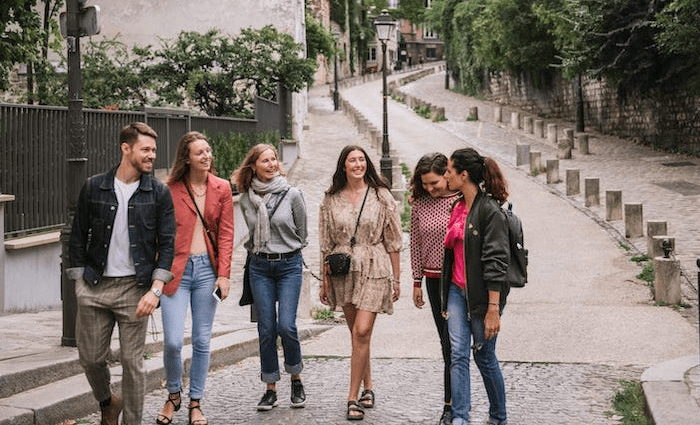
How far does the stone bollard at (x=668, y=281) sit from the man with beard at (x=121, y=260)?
753 centimetres

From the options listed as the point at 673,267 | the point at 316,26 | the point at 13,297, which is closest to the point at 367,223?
the point at 13,297

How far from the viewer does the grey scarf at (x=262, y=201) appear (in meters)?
6.46

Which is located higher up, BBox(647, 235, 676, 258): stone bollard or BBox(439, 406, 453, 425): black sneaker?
BBox(647, 235, 676, 258): stone bollard

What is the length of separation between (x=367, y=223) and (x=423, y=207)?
382 millimetres

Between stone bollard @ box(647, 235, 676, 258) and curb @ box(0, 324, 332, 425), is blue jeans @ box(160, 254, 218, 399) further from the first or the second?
stone bollard @ box(647, 235, 676, 258)

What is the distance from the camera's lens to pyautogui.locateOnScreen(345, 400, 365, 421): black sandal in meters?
6.24

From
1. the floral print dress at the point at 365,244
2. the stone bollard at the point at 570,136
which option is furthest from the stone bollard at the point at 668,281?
the stone bollard at the point at 570,136

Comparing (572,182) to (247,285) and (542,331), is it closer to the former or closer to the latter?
(542,331)

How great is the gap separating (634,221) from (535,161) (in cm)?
958

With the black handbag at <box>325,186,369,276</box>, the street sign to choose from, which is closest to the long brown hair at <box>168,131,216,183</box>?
the black handbag at <box>325,186,369,276</box>

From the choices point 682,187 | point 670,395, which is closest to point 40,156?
point 670,395

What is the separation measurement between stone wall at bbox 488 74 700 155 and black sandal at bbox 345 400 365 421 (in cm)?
2361

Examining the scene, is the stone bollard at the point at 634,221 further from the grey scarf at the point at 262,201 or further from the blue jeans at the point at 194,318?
the blue jeans at the point at 194,318

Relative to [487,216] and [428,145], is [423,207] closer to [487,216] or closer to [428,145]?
[487,216]
